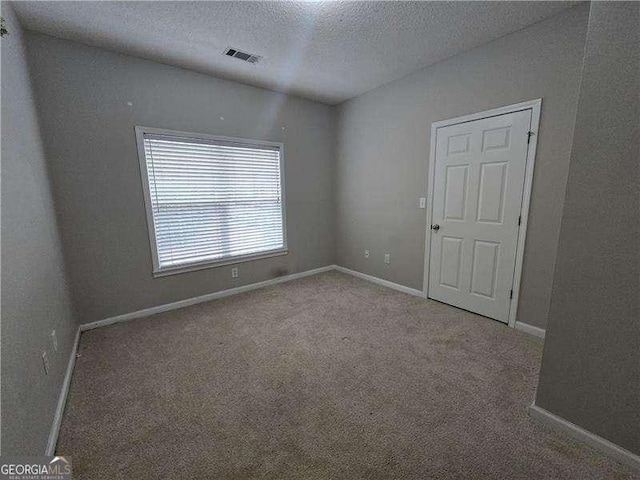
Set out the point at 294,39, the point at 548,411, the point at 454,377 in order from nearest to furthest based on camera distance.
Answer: the point at 548,411 → the point at 454,377 → the point at 294,39

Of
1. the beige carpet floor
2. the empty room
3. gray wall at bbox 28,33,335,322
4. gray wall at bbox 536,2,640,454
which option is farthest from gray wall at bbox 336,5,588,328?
gray wall at bbox 28,33,335,322

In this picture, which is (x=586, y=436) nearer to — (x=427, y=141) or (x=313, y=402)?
(x=313, y=402)

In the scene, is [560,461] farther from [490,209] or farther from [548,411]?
[490,209]

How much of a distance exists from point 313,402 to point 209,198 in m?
2.51

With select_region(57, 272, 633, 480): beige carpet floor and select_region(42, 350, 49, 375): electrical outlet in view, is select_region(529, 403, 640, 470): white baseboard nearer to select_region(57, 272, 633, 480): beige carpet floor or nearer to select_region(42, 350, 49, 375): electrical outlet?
select_region(57, 272, 633, 480): beige carpet floor

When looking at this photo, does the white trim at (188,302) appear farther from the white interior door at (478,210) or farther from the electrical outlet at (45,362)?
the white interior door at (478,210)

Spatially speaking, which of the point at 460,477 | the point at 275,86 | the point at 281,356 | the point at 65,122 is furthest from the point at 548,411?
the point at 65,122

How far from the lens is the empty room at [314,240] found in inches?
50.9

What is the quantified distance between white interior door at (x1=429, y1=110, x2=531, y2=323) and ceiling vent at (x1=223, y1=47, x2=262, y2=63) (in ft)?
6.77

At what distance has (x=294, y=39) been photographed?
240 centimetres

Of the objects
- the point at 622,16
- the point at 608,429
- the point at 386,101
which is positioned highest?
the point at 386,101

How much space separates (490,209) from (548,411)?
176 centimetres

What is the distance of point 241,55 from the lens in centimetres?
266

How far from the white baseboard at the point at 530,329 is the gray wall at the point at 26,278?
3.38 metres
